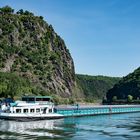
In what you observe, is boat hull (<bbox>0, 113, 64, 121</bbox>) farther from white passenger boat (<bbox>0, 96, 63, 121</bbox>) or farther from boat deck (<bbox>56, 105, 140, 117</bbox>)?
boat deck (<bbox>56, 105, 140, 117</bbox>)

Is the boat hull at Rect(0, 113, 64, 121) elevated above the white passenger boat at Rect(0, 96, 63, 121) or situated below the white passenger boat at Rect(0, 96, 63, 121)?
below

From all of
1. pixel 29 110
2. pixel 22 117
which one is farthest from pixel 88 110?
pixel 22 117

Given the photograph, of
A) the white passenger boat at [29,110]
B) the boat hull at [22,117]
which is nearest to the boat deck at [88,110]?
the white passenger boat at [29,110]

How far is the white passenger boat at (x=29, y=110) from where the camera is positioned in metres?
102

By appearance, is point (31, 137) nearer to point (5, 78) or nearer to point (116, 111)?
point (116, 111)

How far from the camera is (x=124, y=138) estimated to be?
220 feet

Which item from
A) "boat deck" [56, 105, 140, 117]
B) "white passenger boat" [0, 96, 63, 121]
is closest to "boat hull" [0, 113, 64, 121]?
"white passenger boat" [0, 96, 63, 121]

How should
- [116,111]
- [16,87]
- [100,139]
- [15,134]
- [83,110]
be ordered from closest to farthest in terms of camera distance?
[100,139] < [15,134] < [83,110] < [116,111] < [16,87]

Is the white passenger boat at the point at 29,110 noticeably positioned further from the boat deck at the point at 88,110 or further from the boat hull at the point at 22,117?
the boat deck at the point at 88,110

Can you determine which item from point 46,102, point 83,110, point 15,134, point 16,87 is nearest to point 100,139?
point 15,134

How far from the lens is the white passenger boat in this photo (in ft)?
335

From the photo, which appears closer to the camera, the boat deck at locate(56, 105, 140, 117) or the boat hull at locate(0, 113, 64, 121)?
the boat hull at locate(0, 113, 64, 121)

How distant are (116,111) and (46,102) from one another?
174ft

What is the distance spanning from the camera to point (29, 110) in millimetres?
106125
